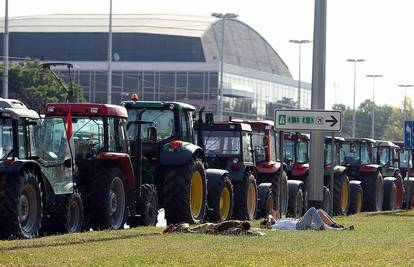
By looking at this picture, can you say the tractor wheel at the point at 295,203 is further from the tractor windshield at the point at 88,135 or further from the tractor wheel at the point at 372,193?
the tractor windshield at the point at 88,135

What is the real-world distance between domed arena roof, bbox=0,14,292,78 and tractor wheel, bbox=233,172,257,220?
6980 centimetres

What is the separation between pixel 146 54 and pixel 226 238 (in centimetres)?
8328

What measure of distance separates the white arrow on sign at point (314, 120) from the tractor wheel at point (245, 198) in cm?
383

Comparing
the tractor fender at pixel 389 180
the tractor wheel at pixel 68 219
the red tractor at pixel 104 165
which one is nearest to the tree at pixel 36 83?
the tractor fender at pixel 389 180

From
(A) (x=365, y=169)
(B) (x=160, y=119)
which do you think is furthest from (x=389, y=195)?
(B) (x=160, y=119)

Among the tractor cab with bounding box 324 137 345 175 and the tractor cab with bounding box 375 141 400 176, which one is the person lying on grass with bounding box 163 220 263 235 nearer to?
the tractor cab with bounding box 324 137 345 175

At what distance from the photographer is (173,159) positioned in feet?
84.4

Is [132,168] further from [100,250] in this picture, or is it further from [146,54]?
[146,54]

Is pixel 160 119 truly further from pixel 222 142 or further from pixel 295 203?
pixel 295 203

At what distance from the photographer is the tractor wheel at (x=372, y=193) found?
4275cm

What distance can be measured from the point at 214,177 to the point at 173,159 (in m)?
2.78

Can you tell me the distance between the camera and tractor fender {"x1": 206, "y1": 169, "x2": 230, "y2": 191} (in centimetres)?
2820

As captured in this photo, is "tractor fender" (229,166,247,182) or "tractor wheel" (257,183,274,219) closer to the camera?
"tractor fender" (229,166,247,182)

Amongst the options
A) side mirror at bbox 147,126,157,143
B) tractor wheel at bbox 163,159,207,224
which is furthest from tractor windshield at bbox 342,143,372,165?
side mirror at bbox 147,126,157,143
